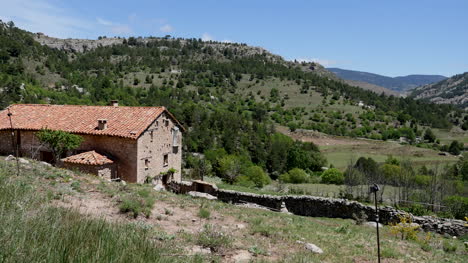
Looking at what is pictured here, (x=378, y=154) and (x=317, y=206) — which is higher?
(x=317, y=206)

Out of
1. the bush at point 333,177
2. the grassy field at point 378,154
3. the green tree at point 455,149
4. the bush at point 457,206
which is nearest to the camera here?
the bush at point 457,206

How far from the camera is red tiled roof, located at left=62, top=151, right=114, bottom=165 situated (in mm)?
19359

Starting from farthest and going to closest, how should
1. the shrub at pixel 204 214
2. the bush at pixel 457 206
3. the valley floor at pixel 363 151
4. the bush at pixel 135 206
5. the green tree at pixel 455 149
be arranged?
the green tree at pixel 455 149
the valley floor at pixel 363 151
the bush at pixel 457 206
the shrub at pixel 204 214
the bush at pixel 135 206

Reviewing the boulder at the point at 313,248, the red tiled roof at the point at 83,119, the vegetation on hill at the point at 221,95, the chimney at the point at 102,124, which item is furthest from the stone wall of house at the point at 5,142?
the boulder at the point at 313,248

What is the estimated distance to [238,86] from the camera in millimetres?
107125

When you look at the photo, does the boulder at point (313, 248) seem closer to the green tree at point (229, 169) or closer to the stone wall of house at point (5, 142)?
the stone wall of house at point (5, 142)

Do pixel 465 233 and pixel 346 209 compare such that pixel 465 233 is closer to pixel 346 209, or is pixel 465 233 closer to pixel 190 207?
pixel 346 209

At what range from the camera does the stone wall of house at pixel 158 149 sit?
21.4 meters

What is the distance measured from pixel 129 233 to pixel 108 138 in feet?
60.0

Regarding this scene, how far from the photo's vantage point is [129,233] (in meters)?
4.10

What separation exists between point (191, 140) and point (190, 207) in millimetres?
40889

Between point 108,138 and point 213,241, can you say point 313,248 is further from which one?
point 108,138

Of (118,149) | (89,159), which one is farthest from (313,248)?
(118,149)

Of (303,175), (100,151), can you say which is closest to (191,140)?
(303,175)
